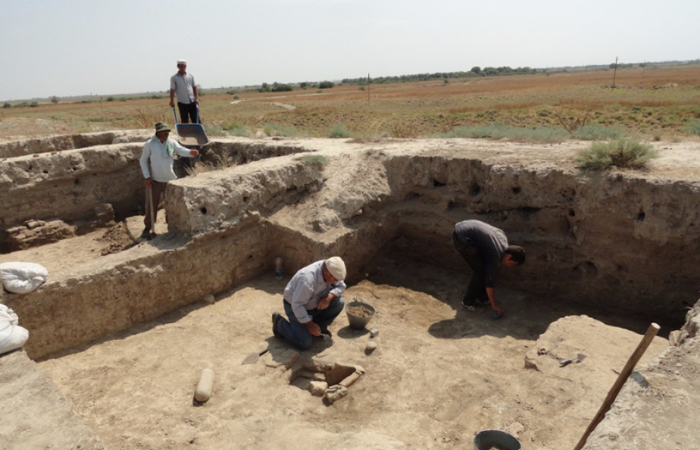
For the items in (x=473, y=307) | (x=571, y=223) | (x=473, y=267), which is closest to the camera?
(x=473, y=267)

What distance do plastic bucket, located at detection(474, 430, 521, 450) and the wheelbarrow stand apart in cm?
749

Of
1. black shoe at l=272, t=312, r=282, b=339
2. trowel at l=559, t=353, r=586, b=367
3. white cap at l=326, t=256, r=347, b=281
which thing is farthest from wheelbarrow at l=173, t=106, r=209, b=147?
trowel at l=559, t=353, r=586, b=367

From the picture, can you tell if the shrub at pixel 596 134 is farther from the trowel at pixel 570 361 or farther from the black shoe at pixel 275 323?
the black shoe at pixel 275 323

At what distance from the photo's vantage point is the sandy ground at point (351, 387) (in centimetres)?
402

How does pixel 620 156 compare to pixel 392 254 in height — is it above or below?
above

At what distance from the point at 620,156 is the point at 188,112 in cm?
831

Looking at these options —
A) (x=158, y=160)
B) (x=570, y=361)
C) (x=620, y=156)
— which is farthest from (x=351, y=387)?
(x=620, y=156)

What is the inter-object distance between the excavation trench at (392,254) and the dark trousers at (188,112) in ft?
8.30

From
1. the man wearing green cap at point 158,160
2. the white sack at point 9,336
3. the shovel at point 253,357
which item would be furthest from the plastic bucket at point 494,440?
the man wearing green cap at point 158,160

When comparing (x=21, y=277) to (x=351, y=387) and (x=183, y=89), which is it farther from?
(x=183, y=89)

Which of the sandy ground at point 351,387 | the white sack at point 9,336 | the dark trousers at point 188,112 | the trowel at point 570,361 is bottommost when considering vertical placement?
the sandy ground at point 351,387

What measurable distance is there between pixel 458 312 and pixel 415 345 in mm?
1305

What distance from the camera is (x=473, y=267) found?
21.0 feet

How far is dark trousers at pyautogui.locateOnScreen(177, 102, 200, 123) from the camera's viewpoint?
32.4 feet
